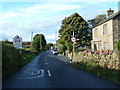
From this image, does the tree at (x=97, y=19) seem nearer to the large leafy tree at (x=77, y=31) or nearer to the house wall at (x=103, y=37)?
the large leafy tree at (x=77, y=31)

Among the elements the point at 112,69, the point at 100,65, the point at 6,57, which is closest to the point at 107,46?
the point at 100,65

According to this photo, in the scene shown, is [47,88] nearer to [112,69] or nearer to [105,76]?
[105,76]

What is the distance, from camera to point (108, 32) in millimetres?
32031

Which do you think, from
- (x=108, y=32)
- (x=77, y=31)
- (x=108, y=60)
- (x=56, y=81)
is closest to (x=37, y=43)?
(x=77, y=31)

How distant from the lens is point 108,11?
39094 millimetres

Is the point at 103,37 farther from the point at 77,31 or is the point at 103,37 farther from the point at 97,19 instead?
the point at 97,19

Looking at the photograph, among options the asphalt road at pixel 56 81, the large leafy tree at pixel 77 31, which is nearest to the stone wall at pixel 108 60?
the asphalt road at pixel 56 81

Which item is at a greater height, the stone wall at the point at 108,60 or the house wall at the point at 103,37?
the house wall at the point at 103,37

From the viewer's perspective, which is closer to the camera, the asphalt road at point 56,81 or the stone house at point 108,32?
the asphalt road at point 56,81

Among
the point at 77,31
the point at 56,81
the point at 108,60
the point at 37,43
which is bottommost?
the point at 56,81

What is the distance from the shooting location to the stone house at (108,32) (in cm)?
3012

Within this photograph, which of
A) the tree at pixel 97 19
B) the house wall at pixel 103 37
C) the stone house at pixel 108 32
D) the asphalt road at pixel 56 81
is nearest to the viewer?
the asphalt road at pixel 56 81

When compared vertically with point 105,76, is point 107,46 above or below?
above

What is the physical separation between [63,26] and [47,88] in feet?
136
